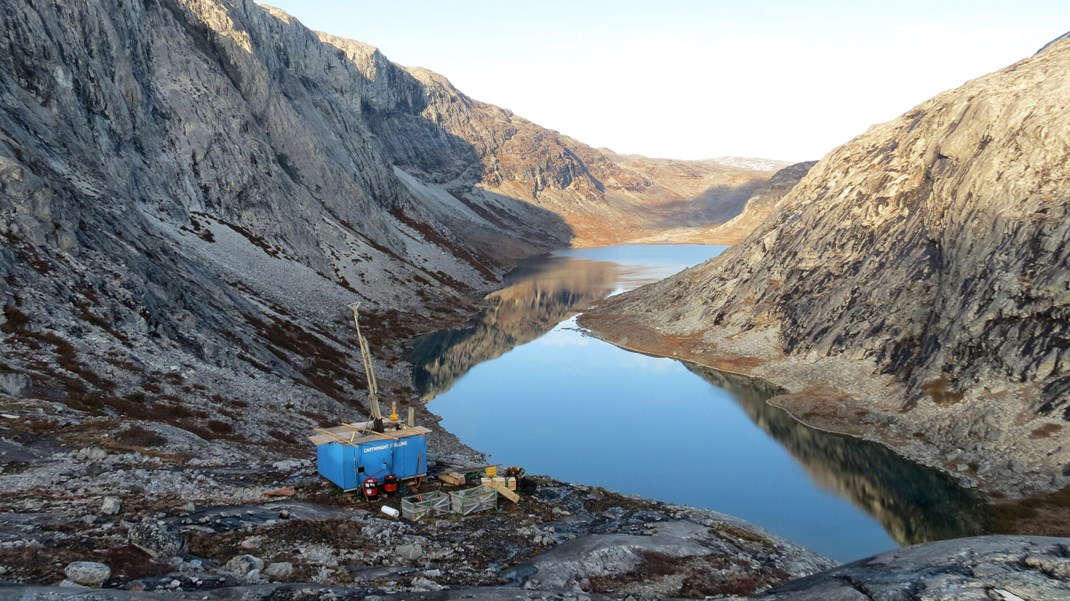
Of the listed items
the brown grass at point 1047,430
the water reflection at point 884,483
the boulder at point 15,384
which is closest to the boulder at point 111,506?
the boulder at point 15,384

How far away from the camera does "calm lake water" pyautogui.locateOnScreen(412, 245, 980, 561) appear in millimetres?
44188

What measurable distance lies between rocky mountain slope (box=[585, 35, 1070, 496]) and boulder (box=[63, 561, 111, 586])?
50.3 meters

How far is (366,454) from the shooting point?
26.5m

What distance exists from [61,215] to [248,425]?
21152mm

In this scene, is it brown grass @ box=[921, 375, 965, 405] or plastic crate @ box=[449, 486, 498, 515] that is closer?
A: plastic crate @ box=[449, 486, 498, 515]

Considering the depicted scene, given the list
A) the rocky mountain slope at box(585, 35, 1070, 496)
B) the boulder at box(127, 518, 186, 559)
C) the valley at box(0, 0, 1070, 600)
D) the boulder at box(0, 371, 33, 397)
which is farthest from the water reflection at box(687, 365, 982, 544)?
the boulder at box(0, 371, 33, 397)

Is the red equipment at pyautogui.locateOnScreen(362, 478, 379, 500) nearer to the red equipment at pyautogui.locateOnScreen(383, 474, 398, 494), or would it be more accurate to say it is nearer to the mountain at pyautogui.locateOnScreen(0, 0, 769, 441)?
the red equipment at pyautogui.locateOnScreen(383, 474, 398, 494)

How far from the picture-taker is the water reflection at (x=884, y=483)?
42.6 metres

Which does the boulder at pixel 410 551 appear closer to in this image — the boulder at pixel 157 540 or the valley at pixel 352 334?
the valley at pixel 352 334

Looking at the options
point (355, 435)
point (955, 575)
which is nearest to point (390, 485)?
point (355, 435)

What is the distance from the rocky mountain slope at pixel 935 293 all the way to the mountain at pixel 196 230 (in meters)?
43.5

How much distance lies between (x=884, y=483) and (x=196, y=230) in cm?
8302

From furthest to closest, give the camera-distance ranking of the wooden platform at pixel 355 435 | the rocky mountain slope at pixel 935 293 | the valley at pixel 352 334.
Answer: the rocky mountain slope at pixel 935 293, the wooden platform at pixel 355 435, the valley at pixel 352 334

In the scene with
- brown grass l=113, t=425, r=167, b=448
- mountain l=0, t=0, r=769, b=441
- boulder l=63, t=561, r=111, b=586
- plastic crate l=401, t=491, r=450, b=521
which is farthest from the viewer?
mountain l=0, t=0, r=769, b=441
